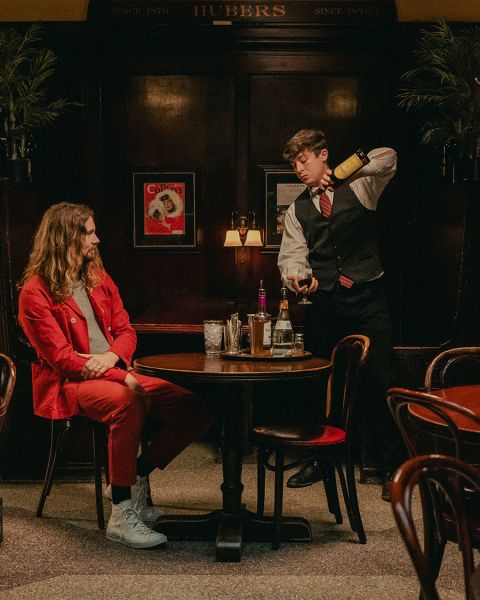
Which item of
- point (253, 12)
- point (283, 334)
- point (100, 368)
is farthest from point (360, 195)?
point (253, 12)

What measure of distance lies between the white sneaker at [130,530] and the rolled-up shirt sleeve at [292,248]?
147 centimetres

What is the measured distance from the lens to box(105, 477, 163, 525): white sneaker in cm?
348

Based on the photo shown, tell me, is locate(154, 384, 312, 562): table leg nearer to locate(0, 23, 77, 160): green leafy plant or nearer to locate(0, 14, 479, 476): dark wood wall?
locate(0, 14, 479, 476): dark wood wall

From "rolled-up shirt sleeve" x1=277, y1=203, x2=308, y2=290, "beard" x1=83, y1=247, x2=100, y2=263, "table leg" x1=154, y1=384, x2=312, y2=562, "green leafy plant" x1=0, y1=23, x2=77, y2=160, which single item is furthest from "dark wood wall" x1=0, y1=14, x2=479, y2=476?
"table leg" x1=154, y1=384, x2=312, y2=562

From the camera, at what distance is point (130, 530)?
3.24 meters

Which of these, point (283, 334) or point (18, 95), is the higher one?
point (18, 95)

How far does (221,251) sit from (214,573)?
3087 mm

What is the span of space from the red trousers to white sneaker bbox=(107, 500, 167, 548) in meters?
0.14

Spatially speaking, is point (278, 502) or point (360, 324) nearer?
point (278, 502)

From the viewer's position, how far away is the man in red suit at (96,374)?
3.26m

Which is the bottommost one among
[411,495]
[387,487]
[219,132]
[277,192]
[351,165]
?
[387,487]

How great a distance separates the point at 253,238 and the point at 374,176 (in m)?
1.65

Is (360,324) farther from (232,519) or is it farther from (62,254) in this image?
(62,254)

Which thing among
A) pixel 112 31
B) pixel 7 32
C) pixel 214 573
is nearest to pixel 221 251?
pixel 112 31
